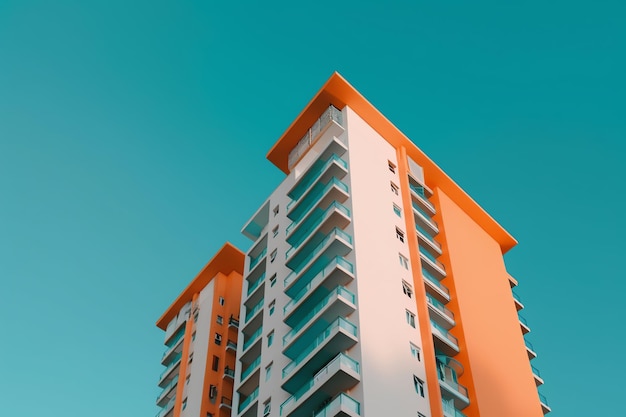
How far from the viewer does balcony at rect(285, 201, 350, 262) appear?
156 ft

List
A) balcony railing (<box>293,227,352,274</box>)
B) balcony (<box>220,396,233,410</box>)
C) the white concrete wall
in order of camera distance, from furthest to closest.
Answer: balcony (<box>220,396,233,410</box>), balcony railing (<box>293,227,352,274</box>), the white concrete wall

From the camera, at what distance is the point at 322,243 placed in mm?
47688

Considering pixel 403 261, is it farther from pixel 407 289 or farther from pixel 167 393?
pixel 167 393

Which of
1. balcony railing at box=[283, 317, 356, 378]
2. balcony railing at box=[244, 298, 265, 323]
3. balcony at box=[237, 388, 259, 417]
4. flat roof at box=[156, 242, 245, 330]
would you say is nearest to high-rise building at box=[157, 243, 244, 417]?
flat roof at box=[156, 242, 245, 330]

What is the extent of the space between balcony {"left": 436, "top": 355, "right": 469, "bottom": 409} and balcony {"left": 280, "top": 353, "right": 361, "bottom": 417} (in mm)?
6156

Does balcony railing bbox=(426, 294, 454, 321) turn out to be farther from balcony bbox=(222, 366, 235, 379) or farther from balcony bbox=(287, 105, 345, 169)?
balcony bbox=(222, 366, 235, 379)

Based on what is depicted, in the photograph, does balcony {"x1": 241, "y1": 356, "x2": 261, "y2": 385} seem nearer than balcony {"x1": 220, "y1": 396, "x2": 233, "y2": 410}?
Yes

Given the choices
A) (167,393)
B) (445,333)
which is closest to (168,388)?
(167,393)

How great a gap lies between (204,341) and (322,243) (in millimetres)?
17772

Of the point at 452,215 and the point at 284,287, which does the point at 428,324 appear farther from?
the point at 452,215

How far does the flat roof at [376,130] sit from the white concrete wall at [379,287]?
0.84m

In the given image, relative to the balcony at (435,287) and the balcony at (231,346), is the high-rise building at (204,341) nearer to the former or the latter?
the balcony at (231,346)

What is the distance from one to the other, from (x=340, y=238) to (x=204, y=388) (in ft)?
59.7

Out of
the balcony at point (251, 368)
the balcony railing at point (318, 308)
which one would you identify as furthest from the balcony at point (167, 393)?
the balcony railing at point (318, 308)
